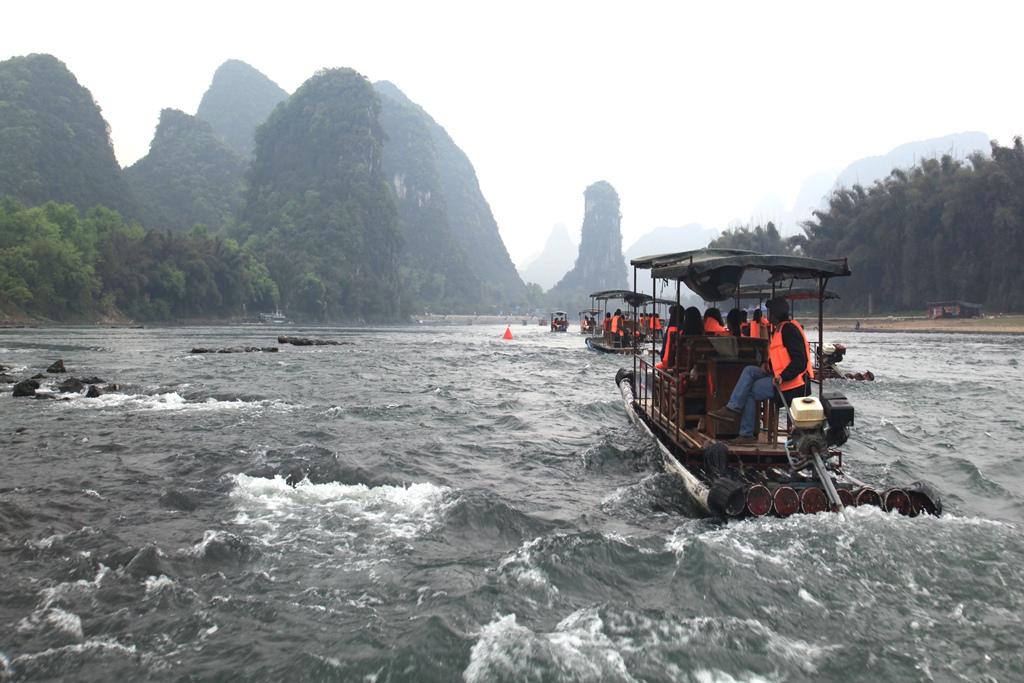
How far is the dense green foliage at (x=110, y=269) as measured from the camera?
62.4 metres

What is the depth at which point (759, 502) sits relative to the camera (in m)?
6.62

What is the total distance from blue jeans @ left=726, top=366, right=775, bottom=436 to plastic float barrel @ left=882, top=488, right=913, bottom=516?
178 cm

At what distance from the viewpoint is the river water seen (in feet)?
14.3

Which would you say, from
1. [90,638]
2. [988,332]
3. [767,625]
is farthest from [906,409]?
[988,332]

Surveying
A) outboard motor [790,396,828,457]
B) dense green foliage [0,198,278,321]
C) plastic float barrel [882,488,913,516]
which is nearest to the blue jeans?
outboard motor [790,396,828,457]

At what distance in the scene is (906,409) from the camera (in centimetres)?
1586

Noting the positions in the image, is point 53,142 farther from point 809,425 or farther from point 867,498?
point 867,498

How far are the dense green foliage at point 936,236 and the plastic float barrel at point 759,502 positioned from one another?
73897mm

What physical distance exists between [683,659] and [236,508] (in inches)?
205

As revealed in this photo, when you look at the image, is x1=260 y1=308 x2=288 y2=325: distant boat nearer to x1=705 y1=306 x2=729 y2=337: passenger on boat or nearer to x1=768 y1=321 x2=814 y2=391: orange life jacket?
x1=705 y1=306 x2=729 y2=337: passenger on boat

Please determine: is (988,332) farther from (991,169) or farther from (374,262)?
(374,262)

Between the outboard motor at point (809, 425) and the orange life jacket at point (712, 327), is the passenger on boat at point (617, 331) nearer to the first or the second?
the orange life jacket at point (712, 327)

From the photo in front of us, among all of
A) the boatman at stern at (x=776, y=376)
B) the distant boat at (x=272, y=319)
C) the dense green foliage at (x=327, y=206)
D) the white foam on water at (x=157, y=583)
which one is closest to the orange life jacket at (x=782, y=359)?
the boatman at stern at (x=776, y=376)

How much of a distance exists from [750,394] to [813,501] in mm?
1709
